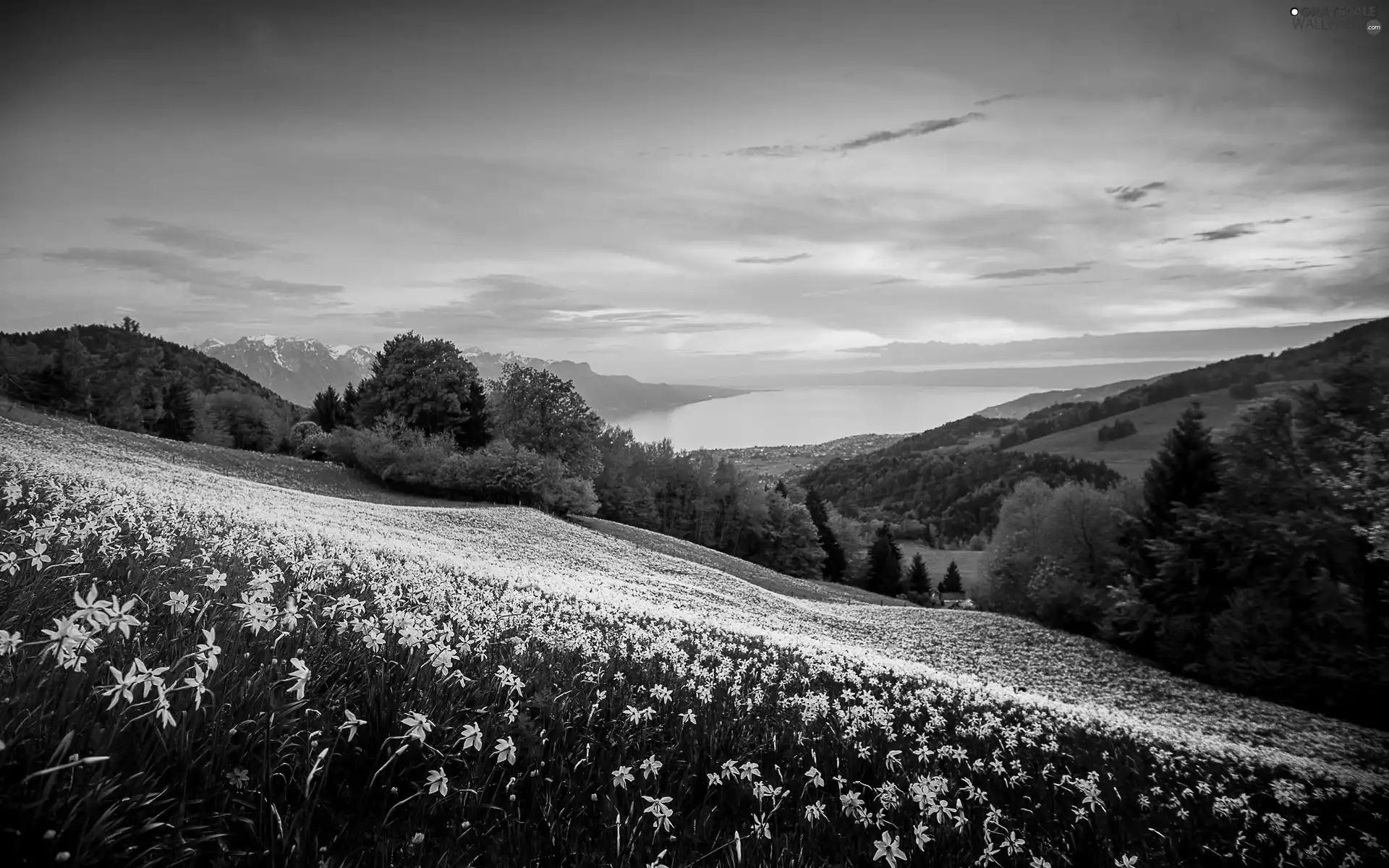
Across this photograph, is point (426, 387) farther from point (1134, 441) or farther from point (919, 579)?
point (1134, 441)

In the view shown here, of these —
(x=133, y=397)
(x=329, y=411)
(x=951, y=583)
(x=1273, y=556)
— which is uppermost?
(x=133, y=397)

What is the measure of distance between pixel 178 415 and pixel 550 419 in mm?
67175

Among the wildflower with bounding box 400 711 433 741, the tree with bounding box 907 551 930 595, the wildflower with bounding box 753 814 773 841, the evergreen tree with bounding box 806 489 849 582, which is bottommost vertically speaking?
the tree with bounding box 907 551 930 595

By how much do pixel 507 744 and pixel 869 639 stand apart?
30922 millimetres

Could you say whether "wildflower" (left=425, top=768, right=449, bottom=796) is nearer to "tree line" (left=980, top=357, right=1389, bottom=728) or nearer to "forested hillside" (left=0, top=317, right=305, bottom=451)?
"tree line" (left=980, top=357, right=1389, bottom=728)

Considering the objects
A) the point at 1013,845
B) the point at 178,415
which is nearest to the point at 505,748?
the point at 1013,845

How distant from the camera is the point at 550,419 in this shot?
231 feet

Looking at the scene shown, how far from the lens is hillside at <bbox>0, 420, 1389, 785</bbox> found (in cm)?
1741

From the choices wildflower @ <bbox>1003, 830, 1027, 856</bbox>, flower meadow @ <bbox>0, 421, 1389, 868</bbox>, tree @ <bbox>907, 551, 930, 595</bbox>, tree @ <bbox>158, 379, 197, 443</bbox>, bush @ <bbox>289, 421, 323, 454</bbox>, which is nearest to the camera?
flower meadow @ <bbox>0, 421, 1389, 868</bbox>

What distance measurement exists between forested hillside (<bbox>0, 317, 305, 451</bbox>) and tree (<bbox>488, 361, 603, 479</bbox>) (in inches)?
1890

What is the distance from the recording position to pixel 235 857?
2.73m

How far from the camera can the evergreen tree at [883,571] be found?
10219 cm

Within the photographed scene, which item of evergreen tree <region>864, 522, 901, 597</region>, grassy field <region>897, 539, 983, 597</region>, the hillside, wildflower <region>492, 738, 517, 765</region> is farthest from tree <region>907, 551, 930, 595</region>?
wildflower <region>492, 738, 517, 765</region>

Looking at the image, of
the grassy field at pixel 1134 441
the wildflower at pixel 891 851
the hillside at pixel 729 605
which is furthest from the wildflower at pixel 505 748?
the grassy field at pixel 1134 441
